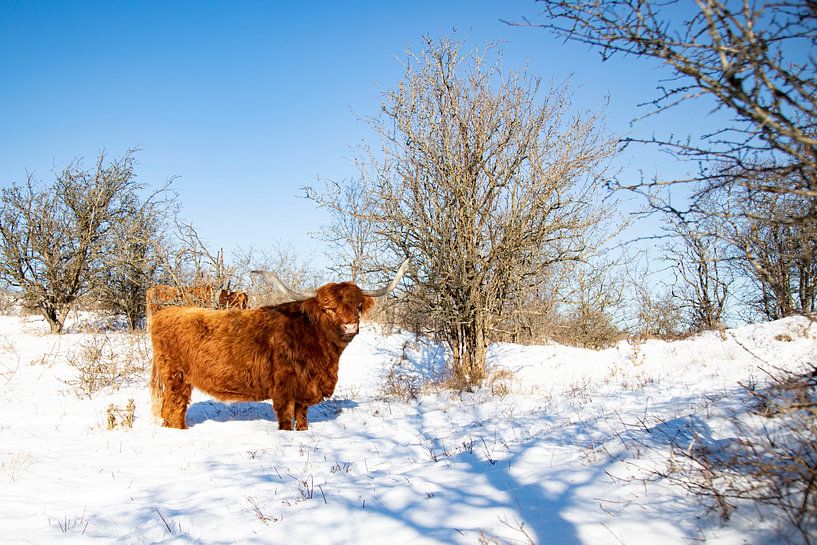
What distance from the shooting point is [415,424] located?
6.71 meters

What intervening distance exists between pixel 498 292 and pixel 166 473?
281 inches

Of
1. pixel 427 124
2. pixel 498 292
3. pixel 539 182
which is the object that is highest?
pixel 427 124

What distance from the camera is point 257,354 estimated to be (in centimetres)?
685

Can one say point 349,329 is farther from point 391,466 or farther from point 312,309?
point 391,466

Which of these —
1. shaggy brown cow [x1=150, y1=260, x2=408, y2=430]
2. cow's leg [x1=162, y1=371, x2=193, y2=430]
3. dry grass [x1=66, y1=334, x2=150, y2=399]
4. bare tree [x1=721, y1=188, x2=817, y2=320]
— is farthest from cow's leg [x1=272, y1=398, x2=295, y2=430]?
bare tree [x1=721, y1=188, x2=817, y2=320]

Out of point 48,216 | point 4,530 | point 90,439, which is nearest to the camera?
point 4,530

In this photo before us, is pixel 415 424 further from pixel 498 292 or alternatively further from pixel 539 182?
pixel 539 182

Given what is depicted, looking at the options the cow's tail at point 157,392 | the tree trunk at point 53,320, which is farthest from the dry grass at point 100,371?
the tree trunk at point 53,320

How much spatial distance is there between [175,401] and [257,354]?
4.18 feet

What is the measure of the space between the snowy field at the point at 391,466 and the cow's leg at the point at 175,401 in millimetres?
217

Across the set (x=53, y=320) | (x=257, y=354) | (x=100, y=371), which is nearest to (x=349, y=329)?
(x=257, y=354)

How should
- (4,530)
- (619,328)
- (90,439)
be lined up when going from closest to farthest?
(4,530)
(90,439)
(619,328)

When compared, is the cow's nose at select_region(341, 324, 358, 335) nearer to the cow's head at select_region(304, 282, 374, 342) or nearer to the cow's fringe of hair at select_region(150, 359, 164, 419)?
the cow's head at select_region(304, 282, 374, 342)

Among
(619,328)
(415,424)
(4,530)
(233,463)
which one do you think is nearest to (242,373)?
(233,463)
